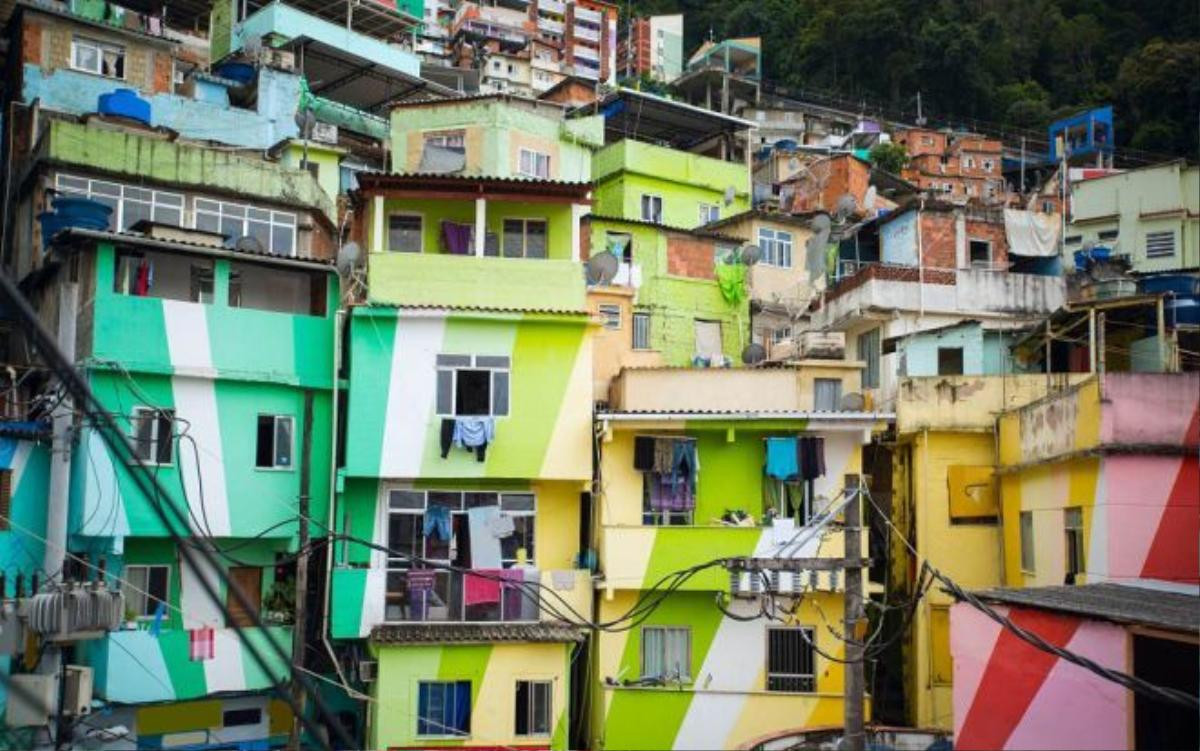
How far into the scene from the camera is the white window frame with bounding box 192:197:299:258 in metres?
28.0

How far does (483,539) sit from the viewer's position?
23141 mm

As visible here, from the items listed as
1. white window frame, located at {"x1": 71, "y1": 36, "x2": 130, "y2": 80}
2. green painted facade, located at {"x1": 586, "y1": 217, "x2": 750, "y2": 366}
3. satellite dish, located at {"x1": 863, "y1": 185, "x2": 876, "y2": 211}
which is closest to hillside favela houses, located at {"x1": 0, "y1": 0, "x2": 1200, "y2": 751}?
white window frame, located at {"x1": 71, "y1": 36, "x2": 130, "y2": 80}

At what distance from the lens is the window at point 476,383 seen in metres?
23.2

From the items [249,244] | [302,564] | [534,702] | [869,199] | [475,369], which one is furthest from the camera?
[869,199]

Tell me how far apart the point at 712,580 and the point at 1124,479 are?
7665mm

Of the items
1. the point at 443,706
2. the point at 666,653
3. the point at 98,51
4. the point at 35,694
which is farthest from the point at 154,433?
the point at 98,51

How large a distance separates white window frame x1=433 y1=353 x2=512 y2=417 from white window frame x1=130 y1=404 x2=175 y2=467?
499 cm

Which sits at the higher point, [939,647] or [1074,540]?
[1074,540]

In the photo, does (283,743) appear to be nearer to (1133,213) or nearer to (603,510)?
(603,510)

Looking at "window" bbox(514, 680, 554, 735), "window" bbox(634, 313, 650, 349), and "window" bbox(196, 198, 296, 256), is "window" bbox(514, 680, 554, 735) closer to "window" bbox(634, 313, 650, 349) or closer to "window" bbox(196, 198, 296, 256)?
"window" bbox(196, 198, 296, 256)

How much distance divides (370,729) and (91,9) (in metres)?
25.8

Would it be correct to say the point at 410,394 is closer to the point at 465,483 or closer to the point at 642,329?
the point at 465,483

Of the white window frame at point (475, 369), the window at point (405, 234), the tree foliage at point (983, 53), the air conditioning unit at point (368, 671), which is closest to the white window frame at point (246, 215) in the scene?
the window at point (405, 234)

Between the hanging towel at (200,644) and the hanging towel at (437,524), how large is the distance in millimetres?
4416
